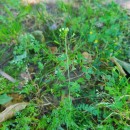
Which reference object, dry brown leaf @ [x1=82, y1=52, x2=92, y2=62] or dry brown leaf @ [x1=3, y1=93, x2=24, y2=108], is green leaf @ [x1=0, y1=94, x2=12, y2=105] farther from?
dry brown leaf @ [x1=82, y1=52, x2=92, y2=62]

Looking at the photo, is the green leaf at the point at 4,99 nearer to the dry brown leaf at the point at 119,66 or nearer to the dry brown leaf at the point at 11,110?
the dry brown leaf at the point at 11,110

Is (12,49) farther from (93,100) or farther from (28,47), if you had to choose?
(93,100)

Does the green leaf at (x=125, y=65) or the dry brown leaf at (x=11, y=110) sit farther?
the green leaf at (x=125, y=65)

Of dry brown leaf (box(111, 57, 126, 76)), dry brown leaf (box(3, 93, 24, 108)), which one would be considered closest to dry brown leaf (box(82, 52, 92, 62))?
dry brown leaf (box(111, 57, 126, 76))

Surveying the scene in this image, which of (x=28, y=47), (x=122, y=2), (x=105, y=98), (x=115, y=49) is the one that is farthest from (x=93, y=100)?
(x=122, y=2)

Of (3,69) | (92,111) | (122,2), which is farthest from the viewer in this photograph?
(122,2)

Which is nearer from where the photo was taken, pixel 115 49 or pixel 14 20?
pixel 115 49

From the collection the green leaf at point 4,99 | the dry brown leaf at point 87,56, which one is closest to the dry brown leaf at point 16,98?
the green leaf at point 4,99

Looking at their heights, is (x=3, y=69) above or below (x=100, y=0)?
below

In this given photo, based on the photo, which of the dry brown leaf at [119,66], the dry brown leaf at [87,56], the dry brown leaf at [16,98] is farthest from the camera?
the dry brown leaf at [87,56]
